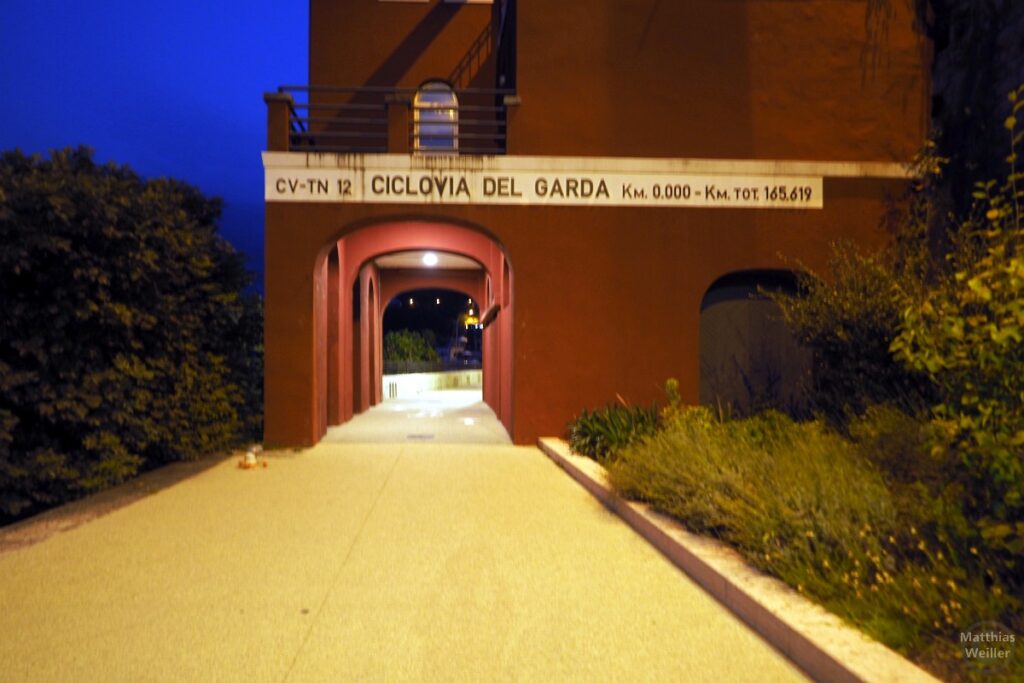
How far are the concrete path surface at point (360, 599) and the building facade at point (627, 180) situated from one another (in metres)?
4.53

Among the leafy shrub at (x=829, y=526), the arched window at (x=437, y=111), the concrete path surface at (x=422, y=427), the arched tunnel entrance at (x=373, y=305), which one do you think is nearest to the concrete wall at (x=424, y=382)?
the arched tunnel entrance at (x=373, y=305)

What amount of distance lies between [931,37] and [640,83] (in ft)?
16.7

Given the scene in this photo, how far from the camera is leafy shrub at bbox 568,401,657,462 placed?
31.7ft

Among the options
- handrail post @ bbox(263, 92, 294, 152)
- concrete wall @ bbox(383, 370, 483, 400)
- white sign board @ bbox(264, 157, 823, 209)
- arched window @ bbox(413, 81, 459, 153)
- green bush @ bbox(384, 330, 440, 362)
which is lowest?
concrete wall @ bbox(383, 370, 483, 400)

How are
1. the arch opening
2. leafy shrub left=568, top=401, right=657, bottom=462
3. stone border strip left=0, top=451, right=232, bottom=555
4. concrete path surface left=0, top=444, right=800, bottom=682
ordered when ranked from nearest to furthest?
concrete path surface left=0, top=444, right=800, bottom=682 → stone border strip left=0, top=451, right=232, bottom=555 → leafy shrub left=568, top=401, right=657, bottom=462 → the arch opening

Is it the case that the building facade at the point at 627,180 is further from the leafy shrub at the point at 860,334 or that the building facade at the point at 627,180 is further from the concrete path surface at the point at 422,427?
the leafy shrub at the point at 860,334

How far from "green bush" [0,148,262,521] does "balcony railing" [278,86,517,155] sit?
3908mm

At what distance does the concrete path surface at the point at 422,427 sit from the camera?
44.9 ft

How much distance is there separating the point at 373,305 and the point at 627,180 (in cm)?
1305

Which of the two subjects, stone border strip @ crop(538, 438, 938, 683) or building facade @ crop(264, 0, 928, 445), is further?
building facade @ crop(264, 0, 928, 445)

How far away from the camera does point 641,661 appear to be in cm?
400

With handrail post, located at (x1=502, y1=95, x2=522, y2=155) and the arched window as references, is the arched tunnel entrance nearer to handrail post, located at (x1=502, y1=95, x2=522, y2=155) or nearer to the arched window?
handrail post, located at (x1=502, y1=95, x2=522, y2=155)

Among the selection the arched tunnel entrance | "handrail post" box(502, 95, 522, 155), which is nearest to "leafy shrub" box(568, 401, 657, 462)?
the arched tunnel entrance

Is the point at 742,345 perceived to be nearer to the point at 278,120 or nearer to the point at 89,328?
the point at 278,120
